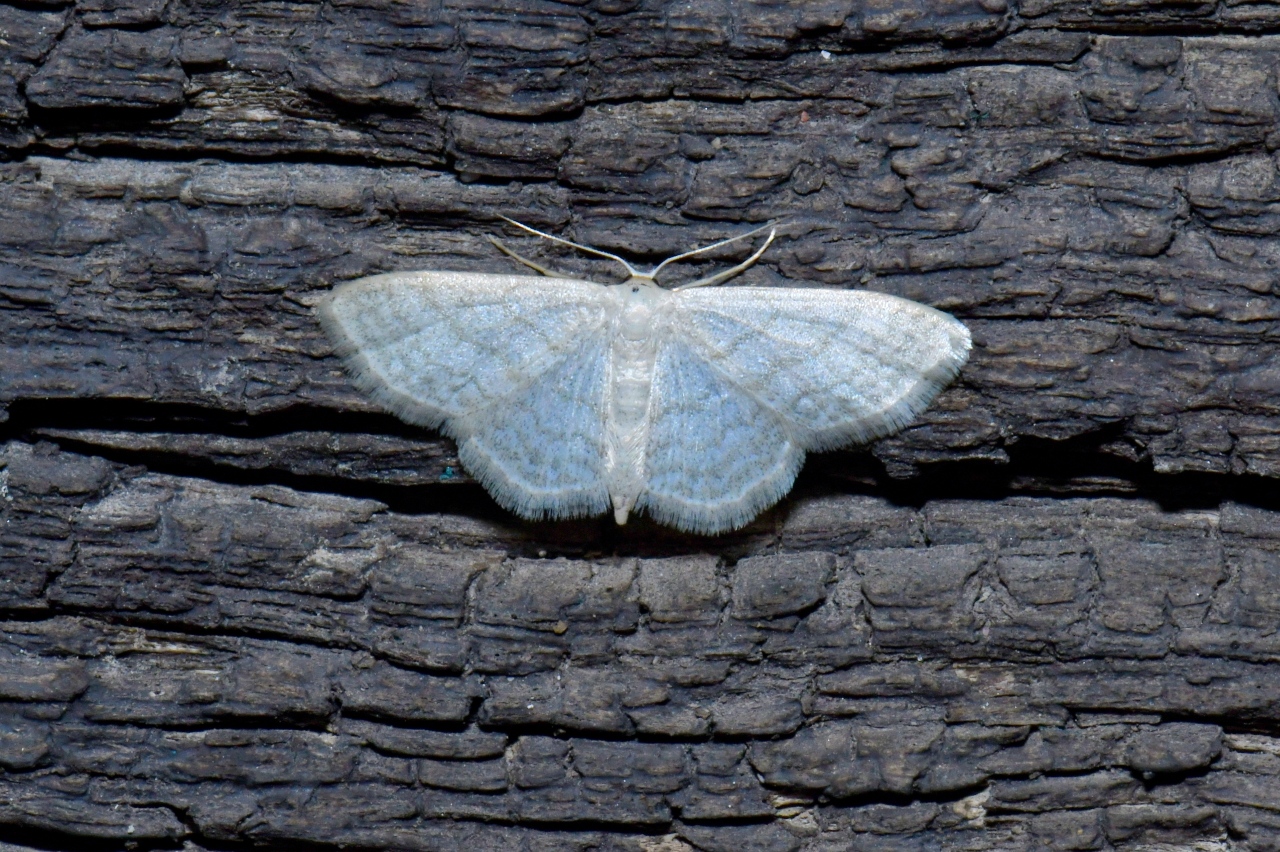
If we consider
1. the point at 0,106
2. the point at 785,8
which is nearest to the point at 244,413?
the point at 0,106

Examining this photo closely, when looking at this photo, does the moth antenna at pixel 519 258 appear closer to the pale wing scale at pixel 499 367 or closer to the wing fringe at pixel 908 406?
the pale wing scale at pixel 499 367

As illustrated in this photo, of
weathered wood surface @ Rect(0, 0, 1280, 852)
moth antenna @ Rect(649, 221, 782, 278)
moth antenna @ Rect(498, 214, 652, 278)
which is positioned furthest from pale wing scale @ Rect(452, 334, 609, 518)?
moth antenna @ Rect(649, 221, 782, 278)

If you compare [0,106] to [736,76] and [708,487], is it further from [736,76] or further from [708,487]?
[708,487]

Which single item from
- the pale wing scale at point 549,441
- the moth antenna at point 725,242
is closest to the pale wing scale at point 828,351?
the moth antenna at point 725,242

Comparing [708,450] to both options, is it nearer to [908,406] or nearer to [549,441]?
[549,441]

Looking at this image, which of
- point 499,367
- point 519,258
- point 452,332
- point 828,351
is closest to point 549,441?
point 499,367

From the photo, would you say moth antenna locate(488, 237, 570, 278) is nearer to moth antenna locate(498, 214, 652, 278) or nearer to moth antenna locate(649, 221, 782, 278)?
moth antenna locate(498, 214, 652, 278)
